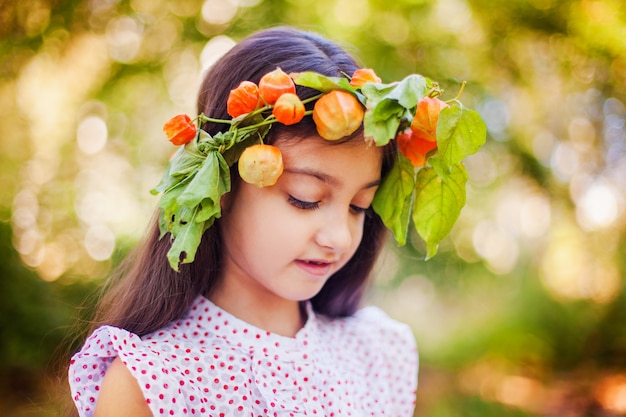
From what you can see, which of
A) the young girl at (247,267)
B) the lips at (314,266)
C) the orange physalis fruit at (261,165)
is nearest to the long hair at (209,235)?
the young girl at (247,267)

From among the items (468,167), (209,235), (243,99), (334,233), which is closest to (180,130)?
(243,99)

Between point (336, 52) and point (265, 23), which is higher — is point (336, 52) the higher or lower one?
the lower one

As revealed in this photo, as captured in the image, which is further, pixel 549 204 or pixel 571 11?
pixel 549 204

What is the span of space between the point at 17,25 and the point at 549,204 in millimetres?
3504

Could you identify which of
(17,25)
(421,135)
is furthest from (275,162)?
(17,25)

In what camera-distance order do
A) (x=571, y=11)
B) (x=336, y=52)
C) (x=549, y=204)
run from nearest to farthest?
(x=336, y=52), (x=571, y=11), (x=549, y=204)

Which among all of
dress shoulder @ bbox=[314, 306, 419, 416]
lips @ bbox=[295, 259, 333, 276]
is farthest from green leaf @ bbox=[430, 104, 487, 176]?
dress shoulder @ bbox=[314, 306, 419, 416]

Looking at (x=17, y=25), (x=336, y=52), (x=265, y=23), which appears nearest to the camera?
(x=336, y=52)

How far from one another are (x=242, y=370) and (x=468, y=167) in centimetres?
262

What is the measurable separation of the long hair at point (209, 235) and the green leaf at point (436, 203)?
0.11 metres

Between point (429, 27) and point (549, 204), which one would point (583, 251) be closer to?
point (549, 204)

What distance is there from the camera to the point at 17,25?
3.12 metres

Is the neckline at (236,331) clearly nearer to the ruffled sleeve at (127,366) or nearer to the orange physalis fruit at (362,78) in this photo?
the ruffled sleeve at (127,366)

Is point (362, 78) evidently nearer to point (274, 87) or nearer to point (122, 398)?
point (274, 87)
